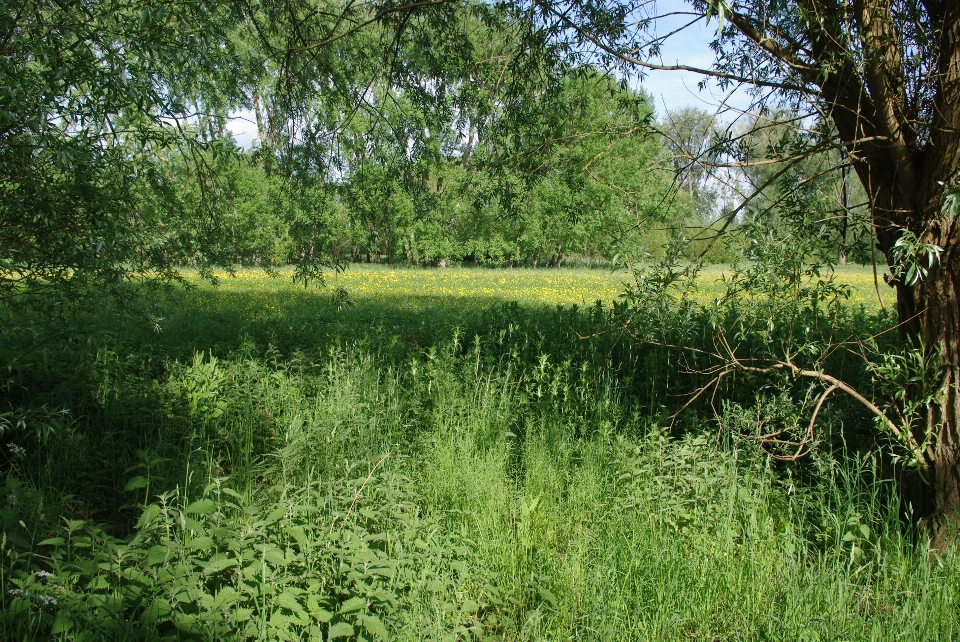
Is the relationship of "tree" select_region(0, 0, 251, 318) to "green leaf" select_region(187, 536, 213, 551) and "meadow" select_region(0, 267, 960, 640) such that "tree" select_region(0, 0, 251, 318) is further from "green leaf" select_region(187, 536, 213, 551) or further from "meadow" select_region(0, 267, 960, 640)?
"green leaf" select_region(187, 536, 213, 551)

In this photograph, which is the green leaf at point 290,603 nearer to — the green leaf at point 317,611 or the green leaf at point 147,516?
the green leaf at point 317,611

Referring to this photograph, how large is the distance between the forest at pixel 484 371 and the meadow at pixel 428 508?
1.2 inches

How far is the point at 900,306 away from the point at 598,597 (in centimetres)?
249

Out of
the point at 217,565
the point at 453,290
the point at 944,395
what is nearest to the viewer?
the point at 217,565

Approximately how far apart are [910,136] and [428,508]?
3510 mm

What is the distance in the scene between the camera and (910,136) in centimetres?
364

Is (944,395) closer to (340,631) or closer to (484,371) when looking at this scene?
(340,631)

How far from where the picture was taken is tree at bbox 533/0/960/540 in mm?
3391

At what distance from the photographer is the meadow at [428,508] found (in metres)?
2.70

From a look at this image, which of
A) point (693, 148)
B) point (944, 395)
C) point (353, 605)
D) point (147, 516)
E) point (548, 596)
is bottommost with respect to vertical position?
point (548, 596)

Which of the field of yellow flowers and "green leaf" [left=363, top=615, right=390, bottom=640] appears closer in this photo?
"green leaf" [left=363, top=615, right=390, bottom=640]

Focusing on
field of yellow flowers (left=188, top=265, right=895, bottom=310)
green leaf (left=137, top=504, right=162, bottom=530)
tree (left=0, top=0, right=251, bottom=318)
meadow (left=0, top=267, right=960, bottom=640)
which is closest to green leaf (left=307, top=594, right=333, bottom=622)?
meadow (left=0, top=267, right=960, bottom=640)

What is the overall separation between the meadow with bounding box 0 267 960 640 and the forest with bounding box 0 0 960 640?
32 millimetres

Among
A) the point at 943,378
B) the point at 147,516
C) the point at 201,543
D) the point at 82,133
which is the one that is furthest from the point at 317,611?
the point at 943,378
